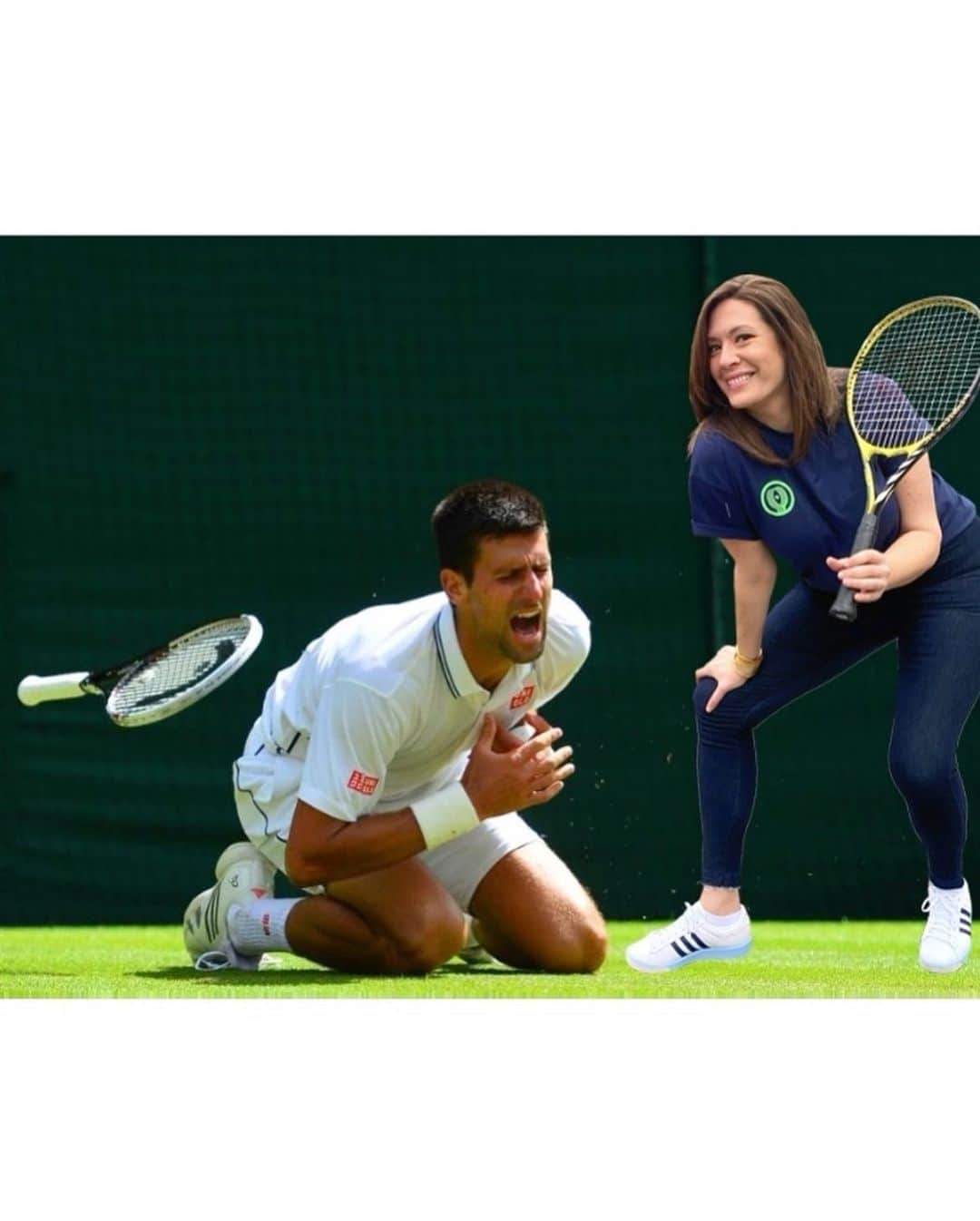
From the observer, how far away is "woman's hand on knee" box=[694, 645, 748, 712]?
11.5 feet

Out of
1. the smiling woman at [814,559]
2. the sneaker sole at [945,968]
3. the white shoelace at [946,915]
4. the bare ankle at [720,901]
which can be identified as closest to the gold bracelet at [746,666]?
the smiling woman at [814,559]

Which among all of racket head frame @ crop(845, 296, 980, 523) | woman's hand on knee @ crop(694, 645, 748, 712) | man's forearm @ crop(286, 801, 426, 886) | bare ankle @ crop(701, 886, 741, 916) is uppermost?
racket head frame @ crop(845, 296, 980, 523)

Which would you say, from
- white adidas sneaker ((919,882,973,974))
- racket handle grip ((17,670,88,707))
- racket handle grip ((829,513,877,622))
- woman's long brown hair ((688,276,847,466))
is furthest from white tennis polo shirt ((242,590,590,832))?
white adidas sneaker ((919,882,973,974))

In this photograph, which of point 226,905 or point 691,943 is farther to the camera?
point 226,905

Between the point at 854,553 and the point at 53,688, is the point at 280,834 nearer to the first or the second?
the point at 53,688

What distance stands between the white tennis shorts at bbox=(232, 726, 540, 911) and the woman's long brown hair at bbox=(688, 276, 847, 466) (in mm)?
1099

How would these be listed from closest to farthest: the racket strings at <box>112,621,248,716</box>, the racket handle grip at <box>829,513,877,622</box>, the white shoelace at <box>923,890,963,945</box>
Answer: the racket handle grip at <box>829,513,877,622</box>, the white shoelace at <box>923,890,963,945</box>, the racket strings at <box>112,621,248,716</box>

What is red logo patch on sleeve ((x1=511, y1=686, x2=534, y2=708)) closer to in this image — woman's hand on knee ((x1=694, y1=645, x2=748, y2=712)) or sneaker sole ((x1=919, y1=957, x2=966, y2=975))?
woman's hand on knee ((x1=694, y1=645, x2=748, y2=712))

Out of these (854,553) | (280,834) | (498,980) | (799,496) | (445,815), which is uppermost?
(799,496)

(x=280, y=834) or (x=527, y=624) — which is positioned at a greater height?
(x=527, y=624)

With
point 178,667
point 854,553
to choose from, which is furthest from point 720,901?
point 178,667

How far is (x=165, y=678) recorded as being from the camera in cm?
406

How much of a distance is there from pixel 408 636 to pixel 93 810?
230 centimetres

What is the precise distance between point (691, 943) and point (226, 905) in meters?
1.07
